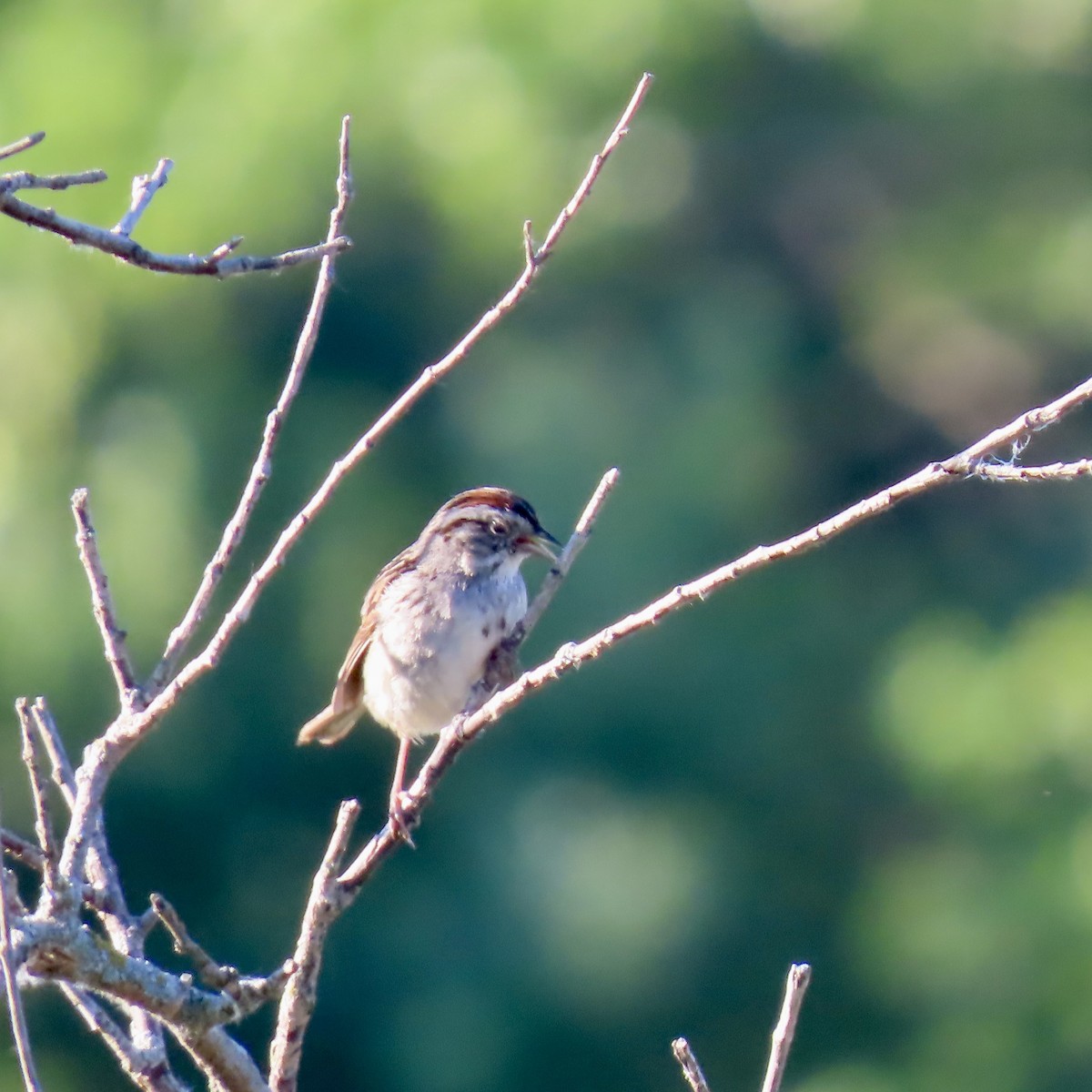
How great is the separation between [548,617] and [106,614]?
5.06m

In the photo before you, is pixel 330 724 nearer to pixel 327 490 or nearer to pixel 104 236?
pixel 327 490

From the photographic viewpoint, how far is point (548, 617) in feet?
24.6

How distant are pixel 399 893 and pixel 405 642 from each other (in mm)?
3751

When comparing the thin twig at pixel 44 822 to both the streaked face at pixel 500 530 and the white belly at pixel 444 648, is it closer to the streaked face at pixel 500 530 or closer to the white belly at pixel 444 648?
the white belly at pixel 444 648

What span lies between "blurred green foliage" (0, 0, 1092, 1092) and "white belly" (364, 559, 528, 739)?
2.34 m

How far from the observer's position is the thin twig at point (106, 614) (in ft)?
8.05

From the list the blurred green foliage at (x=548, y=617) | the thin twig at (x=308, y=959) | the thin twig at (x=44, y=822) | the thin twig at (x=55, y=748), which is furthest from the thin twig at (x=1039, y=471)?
the blurred green foliage at (x=548, y=617)

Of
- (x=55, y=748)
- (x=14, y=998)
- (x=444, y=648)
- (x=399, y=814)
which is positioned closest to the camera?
(x=14, y=998)

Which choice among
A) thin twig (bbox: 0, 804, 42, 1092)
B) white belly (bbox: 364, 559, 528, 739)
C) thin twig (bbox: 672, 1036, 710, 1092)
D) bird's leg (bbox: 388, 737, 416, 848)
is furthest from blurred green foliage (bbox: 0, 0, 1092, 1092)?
thin twig (bbox: 0, 804, 42, 1092)

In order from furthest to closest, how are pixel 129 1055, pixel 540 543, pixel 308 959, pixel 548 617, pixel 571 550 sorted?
pixel 548 617 < pixel 540 543 < pixel 571 550 < pixel 308 959 < pixel 129 1055

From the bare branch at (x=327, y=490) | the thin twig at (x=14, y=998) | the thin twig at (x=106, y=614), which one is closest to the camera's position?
the thin twig at (x=14, y=998)

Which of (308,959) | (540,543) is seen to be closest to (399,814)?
(308,959)

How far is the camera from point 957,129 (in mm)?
10453

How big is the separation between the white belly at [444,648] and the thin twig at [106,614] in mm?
1727
